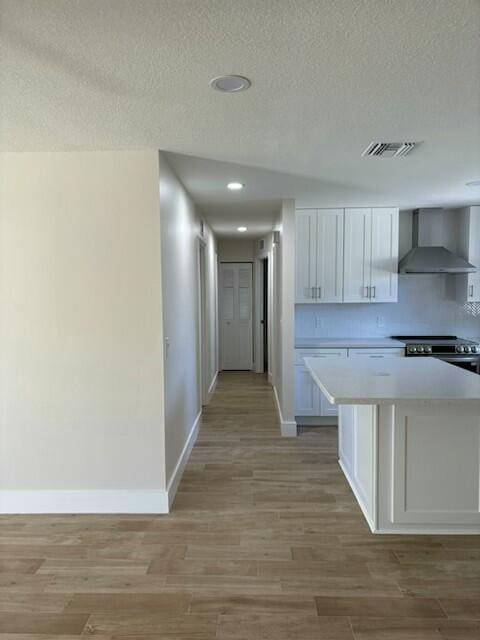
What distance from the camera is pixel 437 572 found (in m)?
2.21

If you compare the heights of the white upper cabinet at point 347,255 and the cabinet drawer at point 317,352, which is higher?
the white upper cabinet at point 347,255

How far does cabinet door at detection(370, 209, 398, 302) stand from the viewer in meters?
4.72

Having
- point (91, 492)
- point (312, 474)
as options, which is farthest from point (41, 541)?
point (312, 474)

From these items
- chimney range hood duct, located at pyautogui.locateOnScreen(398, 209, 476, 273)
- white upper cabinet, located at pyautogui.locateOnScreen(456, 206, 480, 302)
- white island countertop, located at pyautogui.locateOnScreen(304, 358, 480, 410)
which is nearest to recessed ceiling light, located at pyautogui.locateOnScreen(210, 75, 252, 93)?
white island countertop, located at pyautogui.locateOnScreen(304, 358, 480, 410)

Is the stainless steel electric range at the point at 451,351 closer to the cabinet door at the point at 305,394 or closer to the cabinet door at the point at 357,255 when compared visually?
the cabinet door at the point at 357,255

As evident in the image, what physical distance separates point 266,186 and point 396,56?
2.06 metres

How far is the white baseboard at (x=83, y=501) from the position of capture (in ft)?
9.22

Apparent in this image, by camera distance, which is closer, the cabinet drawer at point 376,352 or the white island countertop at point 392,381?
the white island countertop at point 392,381

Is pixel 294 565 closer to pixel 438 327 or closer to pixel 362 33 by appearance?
pixel 362 33

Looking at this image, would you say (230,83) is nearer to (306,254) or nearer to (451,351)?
(306,254)

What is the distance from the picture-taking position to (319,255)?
187 inches

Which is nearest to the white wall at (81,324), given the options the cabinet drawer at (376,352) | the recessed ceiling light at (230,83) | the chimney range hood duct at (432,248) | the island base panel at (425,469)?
the recessed ceiling light at (230,83)

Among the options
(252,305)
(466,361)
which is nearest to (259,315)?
(252,305)

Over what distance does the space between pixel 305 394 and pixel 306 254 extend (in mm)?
1621
